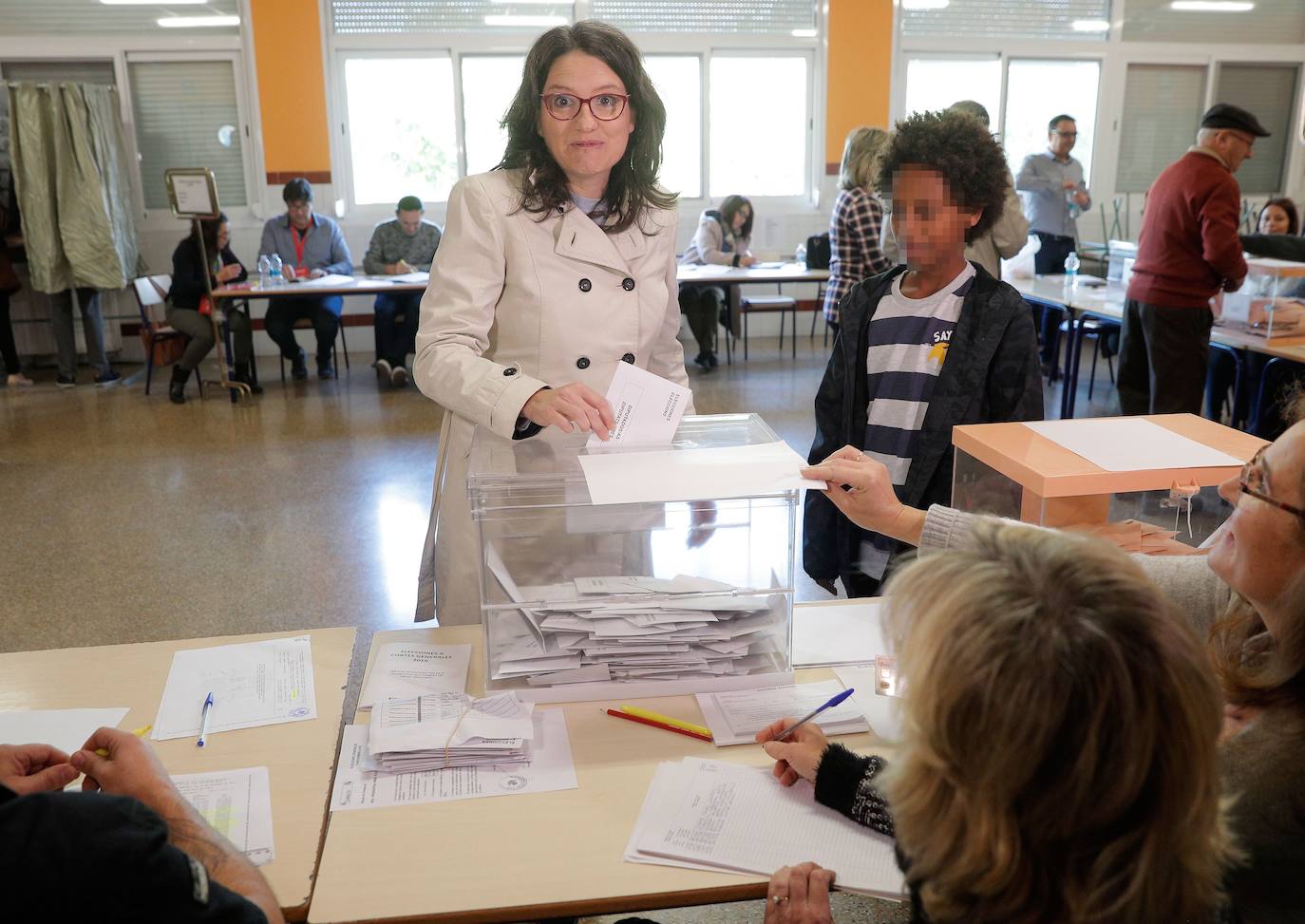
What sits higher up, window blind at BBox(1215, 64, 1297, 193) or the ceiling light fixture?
the ceiling light fixture

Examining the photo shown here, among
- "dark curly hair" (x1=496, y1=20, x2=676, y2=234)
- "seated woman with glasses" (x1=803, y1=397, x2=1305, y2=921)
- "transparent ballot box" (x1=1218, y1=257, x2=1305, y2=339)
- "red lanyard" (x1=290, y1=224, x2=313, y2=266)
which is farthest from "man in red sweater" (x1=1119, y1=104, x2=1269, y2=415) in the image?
"red lanyard" (x1=290, y1=224, x2=313, y2=266)

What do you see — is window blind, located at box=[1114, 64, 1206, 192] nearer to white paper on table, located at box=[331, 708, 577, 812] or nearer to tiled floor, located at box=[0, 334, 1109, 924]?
tiled floor, located at box=[0, 334, 1109, 924]

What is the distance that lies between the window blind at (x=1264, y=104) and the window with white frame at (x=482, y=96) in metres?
6.30

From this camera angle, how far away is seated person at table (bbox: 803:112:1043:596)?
2055mm

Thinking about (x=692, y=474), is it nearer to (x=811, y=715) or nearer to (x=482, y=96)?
(x=811, y=715)

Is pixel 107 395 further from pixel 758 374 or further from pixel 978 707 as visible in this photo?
pixel 978 707

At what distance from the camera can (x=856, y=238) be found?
4691 mm

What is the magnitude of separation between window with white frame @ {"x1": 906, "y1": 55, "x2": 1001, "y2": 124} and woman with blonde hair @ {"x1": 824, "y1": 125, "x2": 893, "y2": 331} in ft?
14.8

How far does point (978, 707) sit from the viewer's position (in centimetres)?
80

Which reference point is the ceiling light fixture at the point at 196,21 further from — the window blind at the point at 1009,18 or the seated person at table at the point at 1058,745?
the seated person at table at the point at 1058,745

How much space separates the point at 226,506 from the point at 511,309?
3.29 meters

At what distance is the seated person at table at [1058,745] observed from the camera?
0.79 metres

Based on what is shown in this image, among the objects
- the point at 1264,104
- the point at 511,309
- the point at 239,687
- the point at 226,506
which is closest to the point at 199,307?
the point at 226,506

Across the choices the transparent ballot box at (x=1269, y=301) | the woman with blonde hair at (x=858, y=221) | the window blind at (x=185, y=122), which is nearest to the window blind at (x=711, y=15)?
the window blind at (x=185, y=122)
